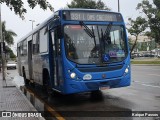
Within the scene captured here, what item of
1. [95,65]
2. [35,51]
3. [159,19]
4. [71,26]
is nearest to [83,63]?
[95,65]

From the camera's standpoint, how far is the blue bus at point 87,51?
11633 mm

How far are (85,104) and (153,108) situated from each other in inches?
102

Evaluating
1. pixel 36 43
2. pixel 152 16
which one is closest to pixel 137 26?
pixel 152 16

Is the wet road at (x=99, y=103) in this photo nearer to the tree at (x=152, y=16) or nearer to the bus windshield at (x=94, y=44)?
the bus windshield at (x=94, y=44)

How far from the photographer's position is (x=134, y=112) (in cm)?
1015

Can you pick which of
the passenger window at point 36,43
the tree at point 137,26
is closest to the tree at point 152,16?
the tree at point 137,26

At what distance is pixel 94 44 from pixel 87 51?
371mm

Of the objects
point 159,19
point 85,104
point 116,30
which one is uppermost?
point 159,19

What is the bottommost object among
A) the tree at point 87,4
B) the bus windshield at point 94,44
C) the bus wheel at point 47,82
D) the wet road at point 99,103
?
the wet road at point 99,103

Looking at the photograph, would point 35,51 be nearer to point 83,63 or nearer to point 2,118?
point 83,63

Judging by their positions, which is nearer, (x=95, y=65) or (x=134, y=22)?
(x=95, y=65)

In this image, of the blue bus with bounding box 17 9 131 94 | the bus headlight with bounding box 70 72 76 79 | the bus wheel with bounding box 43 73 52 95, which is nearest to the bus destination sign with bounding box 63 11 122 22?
the blue bus with bounding box 17 9 131 94

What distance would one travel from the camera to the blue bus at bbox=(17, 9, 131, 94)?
38.2 feet

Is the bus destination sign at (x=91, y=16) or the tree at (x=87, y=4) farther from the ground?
the tree at (x=87, y=4)
